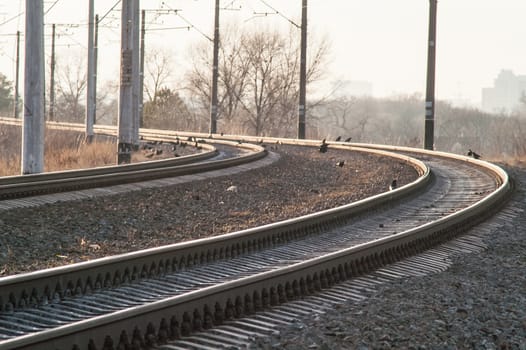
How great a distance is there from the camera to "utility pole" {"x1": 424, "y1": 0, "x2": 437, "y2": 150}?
28.3m

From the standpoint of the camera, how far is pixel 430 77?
28.5 metres

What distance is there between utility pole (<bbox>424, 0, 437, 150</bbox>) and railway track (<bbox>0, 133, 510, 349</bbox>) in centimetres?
1732

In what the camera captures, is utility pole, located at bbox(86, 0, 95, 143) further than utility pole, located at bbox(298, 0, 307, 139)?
No

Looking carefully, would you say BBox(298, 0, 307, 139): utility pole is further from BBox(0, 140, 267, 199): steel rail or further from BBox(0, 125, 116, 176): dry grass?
BBox(0, 140, 267, 199): steel rail

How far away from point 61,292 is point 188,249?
1530mm

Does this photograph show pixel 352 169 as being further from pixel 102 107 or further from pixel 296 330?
pixel 102 107

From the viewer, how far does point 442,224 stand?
9.64 m

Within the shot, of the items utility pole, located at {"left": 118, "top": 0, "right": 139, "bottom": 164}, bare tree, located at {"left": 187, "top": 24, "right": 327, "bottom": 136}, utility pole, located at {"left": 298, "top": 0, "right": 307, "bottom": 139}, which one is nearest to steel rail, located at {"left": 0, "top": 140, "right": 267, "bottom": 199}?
utility pole, located at {"left": 118, "top": 0, "right": 139, "bottom": 164}

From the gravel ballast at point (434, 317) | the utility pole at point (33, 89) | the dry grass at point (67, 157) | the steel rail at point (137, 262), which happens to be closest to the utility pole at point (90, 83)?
the dry grass at point (67, 157)

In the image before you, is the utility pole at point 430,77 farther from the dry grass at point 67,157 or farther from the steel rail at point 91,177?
the steel rail at point 91,177

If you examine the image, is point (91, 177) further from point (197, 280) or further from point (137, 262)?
point (197, 280)

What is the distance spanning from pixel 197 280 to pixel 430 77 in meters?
22.5

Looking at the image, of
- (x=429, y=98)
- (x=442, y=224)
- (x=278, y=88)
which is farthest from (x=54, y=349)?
(x=278, y=88)

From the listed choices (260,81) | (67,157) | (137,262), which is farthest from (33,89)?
(260,81)
